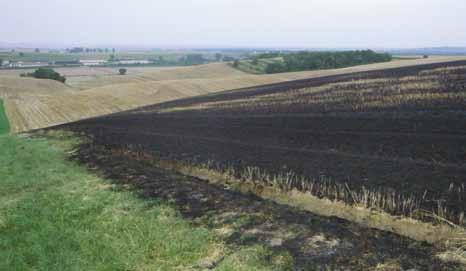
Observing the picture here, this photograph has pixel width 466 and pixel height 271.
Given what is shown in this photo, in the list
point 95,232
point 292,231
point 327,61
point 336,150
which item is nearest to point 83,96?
point 336,150

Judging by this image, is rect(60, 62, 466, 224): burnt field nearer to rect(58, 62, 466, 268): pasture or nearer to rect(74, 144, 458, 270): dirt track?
rect(58, 62, 466, 268): pasture

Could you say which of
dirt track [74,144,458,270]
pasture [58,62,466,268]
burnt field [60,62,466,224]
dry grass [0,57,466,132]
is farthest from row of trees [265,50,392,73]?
dirt track [74,144,458,270]

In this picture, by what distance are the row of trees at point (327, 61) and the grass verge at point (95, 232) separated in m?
73.7

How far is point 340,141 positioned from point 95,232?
11.4 m

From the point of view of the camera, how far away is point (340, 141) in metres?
17.8

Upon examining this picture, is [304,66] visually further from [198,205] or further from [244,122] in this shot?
[198,205]

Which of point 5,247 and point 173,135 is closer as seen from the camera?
point 5,247

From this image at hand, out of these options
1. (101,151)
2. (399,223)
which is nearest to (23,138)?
(101,151)

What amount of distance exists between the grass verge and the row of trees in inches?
2901

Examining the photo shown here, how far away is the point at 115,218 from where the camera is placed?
1102cm

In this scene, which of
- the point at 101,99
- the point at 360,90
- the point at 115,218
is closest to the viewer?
the point at 115,218

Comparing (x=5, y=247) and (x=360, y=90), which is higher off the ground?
(x=360, y=90)

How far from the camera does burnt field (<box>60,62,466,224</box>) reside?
1173cm

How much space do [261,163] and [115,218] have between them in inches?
245
